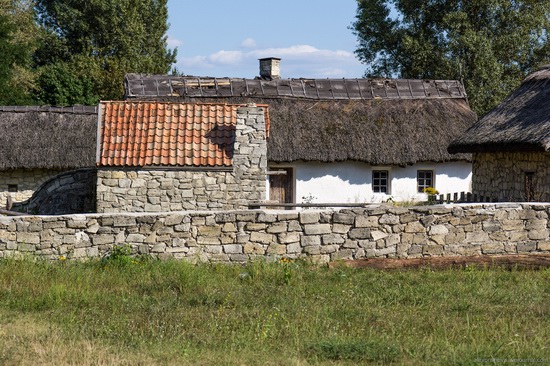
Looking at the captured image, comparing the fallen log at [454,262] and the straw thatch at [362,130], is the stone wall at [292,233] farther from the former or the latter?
the straw thatch at [362,130]

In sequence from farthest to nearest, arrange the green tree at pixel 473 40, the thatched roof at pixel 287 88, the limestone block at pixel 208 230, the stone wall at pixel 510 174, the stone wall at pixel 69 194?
the green tree at pixel 473 40 < the thatched roof at pixel 287 88 < the stone wall at pixel 69 194 < the stone wall at pixel 510 174 < the limestone block at pixel 208 230

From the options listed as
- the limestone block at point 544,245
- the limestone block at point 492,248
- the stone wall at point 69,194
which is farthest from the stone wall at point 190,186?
the limestone block at point 544,245

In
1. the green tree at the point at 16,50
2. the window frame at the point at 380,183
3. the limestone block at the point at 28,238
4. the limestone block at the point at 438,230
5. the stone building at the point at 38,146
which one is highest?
the green tree at the point at 16,50

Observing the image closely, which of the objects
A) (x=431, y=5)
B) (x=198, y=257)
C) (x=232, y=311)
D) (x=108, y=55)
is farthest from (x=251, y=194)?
(x=108, y=55)

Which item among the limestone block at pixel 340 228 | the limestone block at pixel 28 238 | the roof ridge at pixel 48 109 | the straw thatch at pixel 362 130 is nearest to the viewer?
the limestone block at pixel 28 238

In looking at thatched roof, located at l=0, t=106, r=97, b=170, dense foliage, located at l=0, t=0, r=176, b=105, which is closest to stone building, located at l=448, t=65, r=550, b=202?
thatched roof, located at l=0, t=106, r=97, b=170

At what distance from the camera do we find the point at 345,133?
24266mm

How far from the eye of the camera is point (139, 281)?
34.4ft

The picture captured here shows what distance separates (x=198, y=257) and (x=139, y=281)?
148 cm

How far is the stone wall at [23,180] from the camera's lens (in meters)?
25.5

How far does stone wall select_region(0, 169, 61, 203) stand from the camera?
2552 centimetres

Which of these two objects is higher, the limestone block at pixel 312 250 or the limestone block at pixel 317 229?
the limestone block at pixel 317 229

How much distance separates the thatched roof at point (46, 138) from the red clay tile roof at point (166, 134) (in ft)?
26.6

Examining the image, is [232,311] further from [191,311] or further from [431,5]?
[431,5]
